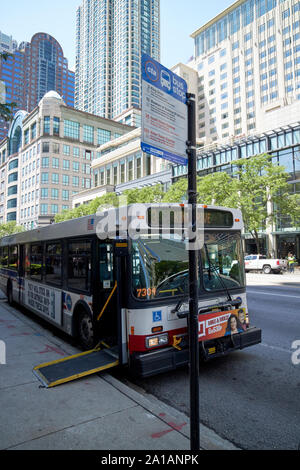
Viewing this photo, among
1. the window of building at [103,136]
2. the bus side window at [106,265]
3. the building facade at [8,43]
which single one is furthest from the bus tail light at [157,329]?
the building facade at [8,43]

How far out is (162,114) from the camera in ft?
9.20

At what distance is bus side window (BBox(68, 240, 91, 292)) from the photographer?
595cm

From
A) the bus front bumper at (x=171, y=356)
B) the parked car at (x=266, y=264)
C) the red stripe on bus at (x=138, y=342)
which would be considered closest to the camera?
the bus front bumper at (x=171, y=356)

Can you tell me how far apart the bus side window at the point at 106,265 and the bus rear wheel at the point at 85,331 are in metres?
0.83

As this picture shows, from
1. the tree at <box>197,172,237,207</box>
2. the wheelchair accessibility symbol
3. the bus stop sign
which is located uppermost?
the tree at <box>197,172,237,207</box>

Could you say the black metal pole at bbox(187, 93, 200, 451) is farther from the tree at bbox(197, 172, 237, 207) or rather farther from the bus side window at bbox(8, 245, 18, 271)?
the tree at bbox(197, 172, 237, 207)

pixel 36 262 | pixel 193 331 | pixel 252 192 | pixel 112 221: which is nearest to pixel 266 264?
pixel 252 192

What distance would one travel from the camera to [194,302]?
2.72 metres

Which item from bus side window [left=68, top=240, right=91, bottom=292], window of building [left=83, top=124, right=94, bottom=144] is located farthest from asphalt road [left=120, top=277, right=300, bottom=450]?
window of building [left=83, top=124, right=94, bottom=144]

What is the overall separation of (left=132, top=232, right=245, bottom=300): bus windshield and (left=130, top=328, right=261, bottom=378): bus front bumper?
83 centimetres

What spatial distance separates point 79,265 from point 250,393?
12.6ft

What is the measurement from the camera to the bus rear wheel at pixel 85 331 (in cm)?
591

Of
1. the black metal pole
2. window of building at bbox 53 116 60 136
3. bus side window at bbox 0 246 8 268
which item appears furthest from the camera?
window of building at bbox 53 116 60 136

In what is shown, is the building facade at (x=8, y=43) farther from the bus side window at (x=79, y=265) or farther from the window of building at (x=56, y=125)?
the bus side window at (x=79, y=265)
